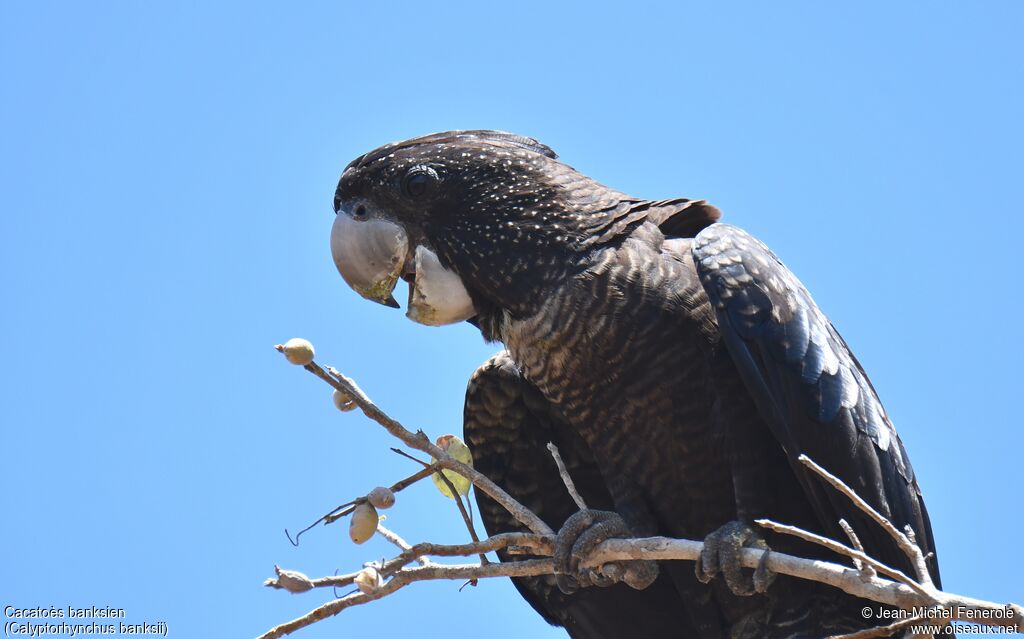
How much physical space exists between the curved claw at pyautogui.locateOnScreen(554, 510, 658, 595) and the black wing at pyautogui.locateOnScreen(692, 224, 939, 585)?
869 millimetres

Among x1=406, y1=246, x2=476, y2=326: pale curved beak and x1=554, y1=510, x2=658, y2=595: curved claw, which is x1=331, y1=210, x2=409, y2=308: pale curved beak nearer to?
x1=406, y1=246, x2=476, y2=326: pale curved beak

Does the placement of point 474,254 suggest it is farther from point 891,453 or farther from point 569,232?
point 891,453

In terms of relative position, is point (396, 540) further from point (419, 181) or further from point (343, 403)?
point (419, 181)

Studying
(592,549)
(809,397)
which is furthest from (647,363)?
(592,549)

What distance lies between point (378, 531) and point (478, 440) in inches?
81.5

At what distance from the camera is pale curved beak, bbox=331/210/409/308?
6.16 metres

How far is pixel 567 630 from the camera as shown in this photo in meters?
6.71

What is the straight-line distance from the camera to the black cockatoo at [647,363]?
5.43m

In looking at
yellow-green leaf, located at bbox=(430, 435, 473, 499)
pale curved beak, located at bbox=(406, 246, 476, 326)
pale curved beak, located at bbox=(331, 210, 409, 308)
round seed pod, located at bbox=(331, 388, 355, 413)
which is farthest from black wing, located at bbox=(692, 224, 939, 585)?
round seed pod, located at bbox=(331, 388, 355, 413)

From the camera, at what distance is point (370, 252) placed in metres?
6.16

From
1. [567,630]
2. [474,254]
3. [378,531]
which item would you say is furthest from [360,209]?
[567,630]

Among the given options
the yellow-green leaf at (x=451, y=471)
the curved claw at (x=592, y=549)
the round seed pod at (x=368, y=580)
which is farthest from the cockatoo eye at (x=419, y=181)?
the round seed pod at (x=368, y=580)

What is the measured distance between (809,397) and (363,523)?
2131 mm

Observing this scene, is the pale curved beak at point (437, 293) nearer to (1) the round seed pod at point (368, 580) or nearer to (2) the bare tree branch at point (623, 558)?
(2) the bare tree branch at point (623, 558)
